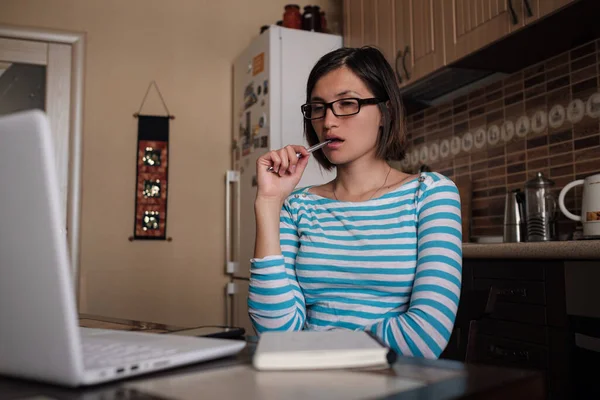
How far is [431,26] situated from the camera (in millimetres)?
2377

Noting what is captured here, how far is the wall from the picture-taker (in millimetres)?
3197

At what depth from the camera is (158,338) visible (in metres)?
0.66

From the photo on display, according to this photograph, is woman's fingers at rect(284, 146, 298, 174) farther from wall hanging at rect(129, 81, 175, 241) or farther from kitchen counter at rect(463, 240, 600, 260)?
wall hanging at rect(129, 81, 175, 241)

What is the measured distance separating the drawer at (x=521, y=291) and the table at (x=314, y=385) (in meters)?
1.21

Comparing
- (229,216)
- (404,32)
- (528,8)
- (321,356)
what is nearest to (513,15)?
(528,8)

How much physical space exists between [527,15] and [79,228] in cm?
239

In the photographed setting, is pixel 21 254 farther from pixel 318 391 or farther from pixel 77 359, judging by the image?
pixel 318 391

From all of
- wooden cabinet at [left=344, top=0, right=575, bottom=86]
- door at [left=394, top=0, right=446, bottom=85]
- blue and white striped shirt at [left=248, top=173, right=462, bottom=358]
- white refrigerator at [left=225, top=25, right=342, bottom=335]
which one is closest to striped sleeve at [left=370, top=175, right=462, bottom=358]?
blue and white striped shirt at [left=248, top=173, right=462, bottom=358]

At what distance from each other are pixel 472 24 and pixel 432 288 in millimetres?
1409

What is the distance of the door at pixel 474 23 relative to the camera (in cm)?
194

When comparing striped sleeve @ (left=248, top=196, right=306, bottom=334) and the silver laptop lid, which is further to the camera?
striped sleeve @ (left=248, top=196, right=306, bottom=334)

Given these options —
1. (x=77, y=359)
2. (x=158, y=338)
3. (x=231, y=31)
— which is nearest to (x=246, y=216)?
(x=231, y=31)

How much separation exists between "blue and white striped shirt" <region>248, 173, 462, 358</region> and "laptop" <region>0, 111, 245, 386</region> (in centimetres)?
52

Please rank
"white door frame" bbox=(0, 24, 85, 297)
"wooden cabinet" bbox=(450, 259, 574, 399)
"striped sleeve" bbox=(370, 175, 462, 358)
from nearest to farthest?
"striped sleeve" bbox=(370, 175, 462, 358) → "wooden cabinet" bbox=(450, 259, 574, 399) → "white door frame" bbox=(0, 24, 85, 297)
